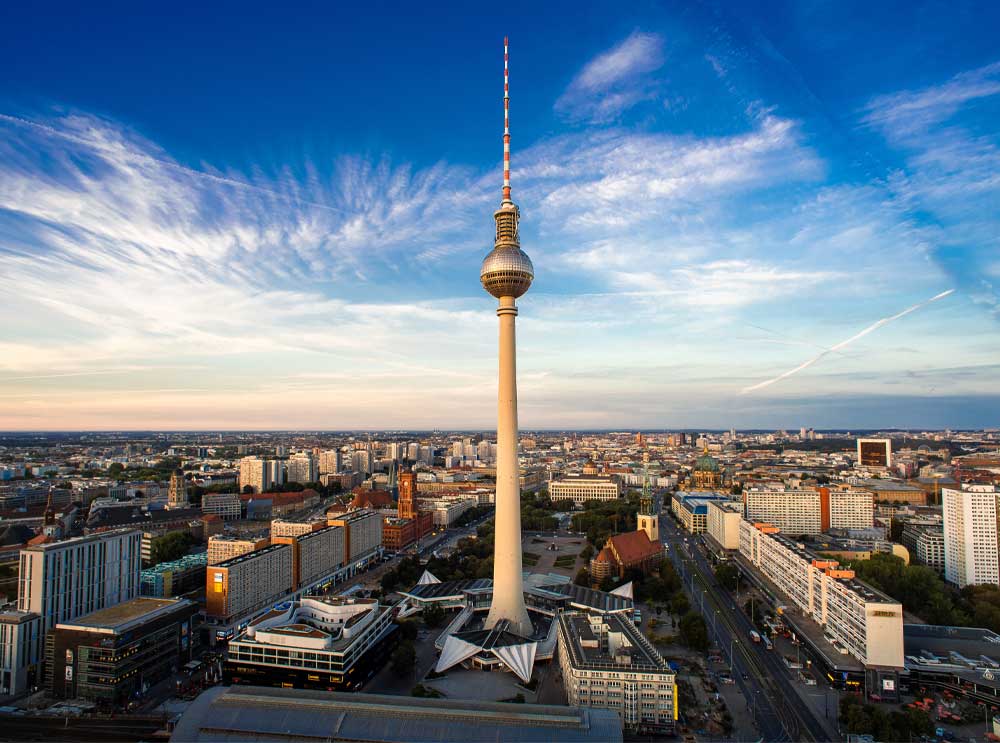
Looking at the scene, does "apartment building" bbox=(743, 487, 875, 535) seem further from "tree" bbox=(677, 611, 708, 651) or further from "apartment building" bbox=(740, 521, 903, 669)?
"tree" bbox=(677, 611, 708, 651)

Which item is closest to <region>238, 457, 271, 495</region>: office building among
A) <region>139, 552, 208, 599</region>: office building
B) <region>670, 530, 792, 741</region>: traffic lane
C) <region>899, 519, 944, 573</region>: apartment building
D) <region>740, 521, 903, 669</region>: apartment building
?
<region>139, 552, 208, 599</region>: office building

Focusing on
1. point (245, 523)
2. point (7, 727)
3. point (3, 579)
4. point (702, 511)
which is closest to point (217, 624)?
point (7, 727)

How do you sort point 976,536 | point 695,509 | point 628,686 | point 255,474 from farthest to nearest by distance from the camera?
1. point 255,474
2. point 695,509
3. point 976,536
4. point 628,686

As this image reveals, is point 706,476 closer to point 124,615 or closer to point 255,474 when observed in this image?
point 255,474

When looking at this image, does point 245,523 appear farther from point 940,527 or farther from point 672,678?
point 940,527

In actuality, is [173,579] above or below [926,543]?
below

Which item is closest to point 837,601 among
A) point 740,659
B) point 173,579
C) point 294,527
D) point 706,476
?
point 740,659
